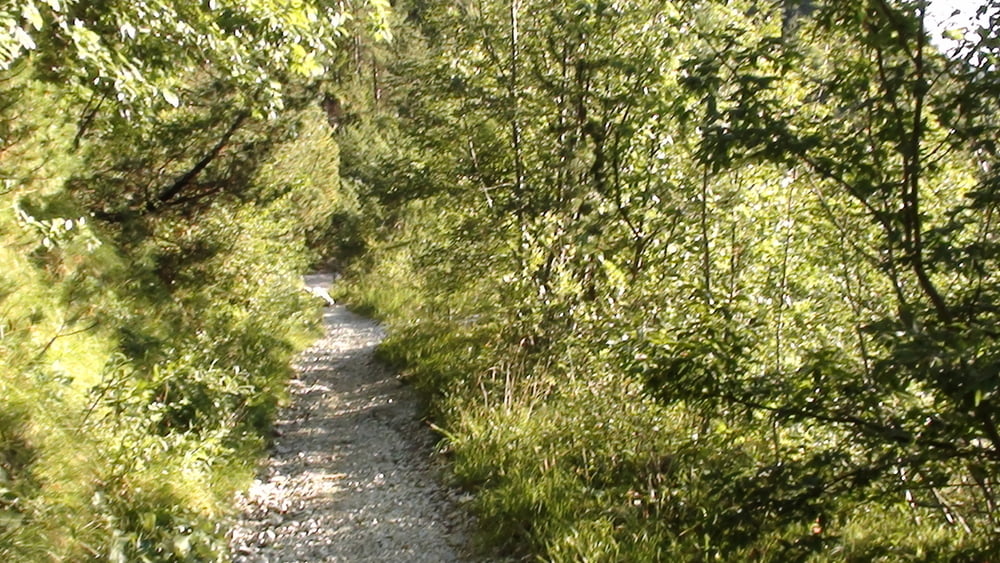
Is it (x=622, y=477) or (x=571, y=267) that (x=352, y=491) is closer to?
(x=622, y=477)

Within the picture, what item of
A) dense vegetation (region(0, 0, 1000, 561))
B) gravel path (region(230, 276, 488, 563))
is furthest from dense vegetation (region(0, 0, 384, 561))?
gravel path (region(230, 276, 488, 563))

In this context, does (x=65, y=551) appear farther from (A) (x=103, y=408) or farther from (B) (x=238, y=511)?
(B) (x=238, y=511)

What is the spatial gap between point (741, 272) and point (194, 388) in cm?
488

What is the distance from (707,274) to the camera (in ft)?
18.1

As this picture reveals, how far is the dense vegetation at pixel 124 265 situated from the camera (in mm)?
4246

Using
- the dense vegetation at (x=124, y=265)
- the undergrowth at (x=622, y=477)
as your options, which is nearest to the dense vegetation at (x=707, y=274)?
the undergrowth at (x=622, y=477)

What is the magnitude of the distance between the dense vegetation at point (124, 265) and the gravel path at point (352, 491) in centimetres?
35

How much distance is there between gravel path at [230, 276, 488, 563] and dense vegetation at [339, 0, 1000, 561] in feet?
1.34

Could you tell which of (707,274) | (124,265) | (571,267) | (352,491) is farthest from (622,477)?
(124,265)

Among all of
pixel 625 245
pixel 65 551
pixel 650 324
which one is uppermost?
pixel 625 245

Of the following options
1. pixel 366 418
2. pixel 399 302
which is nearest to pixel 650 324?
pixel 366 418

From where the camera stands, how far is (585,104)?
7.71 m

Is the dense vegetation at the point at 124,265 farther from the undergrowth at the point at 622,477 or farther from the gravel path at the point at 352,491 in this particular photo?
the undergrowth at the point at 622,477

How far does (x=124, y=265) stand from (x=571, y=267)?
416 centimetres
